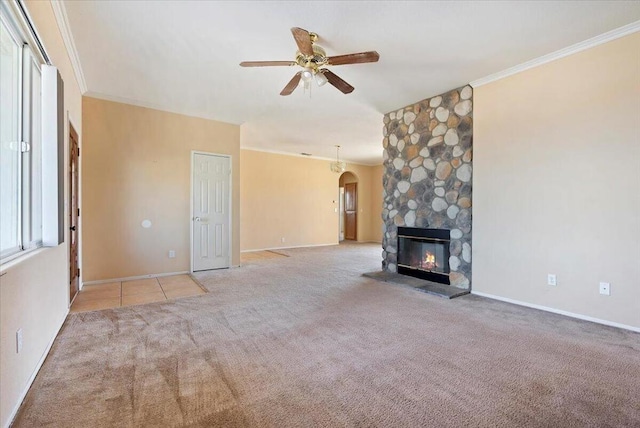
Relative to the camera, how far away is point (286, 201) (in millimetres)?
8227

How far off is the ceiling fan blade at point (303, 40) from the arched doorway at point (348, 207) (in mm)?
7482

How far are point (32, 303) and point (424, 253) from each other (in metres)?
4.30

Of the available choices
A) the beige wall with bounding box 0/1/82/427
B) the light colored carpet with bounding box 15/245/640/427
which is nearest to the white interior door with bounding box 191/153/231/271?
the light colored carpet with bounding box 15/245/640/427

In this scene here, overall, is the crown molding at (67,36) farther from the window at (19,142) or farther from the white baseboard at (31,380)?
the white baseboard at (31,380)

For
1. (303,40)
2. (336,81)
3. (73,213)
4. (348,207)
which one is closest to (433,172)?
(336,81)

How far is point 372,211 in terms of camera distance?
33.3 feet

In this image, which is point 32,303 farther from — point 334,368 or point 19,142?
point 334,368

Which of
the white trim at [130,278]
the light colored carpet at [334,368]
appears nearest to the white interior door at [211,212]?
the white trim at [130,278]

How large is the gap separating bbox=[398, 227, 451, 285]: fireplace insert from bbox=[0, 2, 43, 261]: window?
4.24 m

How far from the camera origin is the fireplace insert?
4.20 metres

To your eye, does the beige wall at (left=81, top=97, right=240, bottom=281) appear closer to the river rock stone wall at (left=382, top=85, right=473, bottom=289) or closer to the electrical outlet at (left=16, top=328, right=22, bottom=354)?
the electrical outlet at (left=16, top=328, right=22, bottom=354)

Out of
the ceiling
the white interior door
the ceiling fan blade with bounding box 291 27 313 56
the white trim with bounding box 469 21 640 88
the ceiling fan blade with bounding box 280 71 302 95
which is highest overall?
the ceiling

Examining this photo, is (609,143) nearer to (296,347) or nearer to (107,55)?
(296,347)

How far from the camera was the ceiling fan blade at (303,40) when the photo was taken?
2.28 meters
